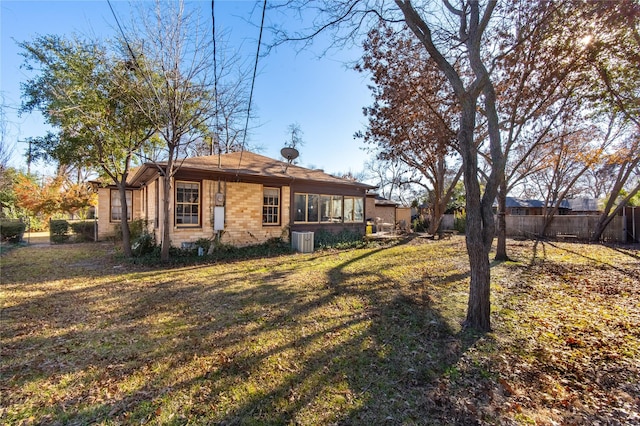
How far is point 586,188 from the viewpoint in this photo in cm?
3294

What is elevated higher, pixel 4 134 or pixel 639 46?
pixel 639 46

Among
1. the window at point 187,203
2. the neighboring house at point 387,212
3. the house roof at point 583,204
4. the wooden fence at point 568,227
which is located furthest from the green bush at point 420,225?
the house roof at point 583,204

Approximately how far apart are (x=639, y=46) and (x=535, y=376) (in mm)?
8184

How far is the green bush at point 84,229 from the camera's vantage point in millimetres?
13938

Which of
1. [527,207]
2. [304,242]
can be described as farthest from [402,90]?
[527,207]

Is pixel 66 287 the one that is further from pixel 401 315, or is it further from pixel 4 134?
pixel 4 134

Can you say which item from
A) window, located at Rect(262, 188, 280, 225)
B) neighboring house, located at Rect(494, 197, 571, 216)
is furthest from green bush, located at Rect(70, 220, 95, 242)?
neighboring house, located at Rect(494, 197, 571, 216)

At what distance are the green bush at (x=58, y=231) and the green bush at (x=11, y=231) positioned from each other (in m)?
1.16

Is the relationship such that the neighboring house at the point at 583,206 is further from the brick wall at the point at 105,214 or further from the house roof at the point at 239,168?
the brick wall at the point at 105,214

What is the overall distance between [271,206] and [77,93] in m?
6.74

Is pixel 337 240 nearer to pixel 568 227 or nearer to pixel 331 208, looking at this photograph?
pixel 331 208

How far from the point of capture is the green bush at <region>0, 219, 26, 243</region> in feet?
38.1

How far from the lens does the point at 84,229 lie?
14.0 metres

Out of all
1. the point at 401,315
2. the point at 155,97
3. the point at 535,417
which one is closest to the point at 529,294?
the point at 401,315
